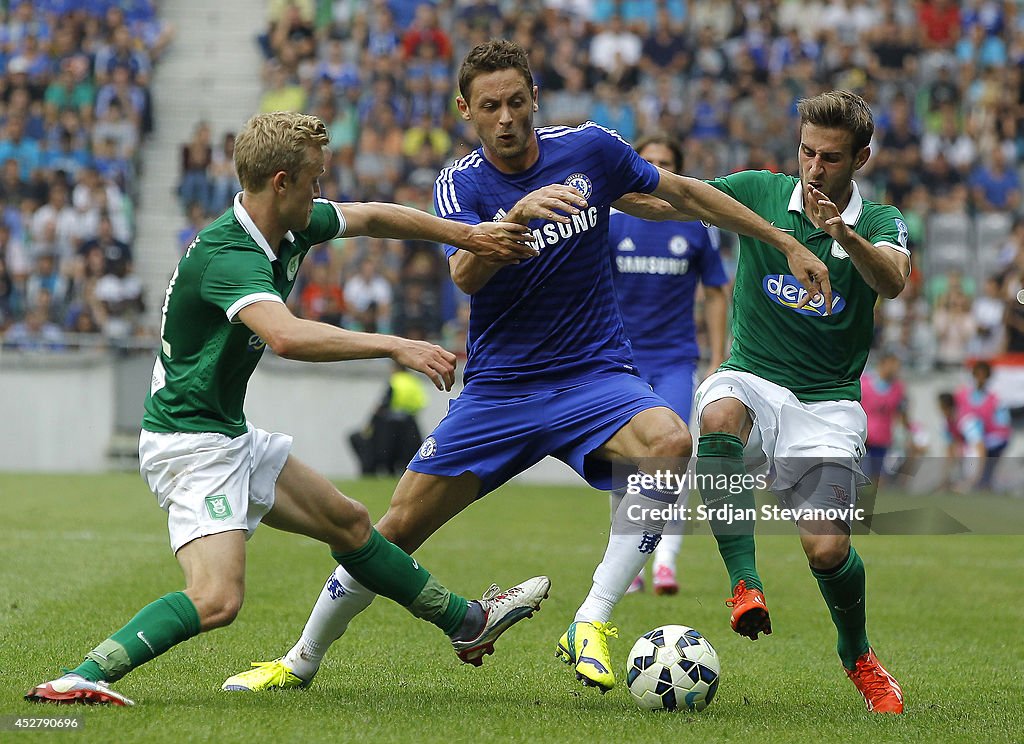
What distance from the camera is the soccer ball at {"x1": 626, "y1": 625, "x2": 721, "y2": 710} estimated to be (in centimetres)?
534

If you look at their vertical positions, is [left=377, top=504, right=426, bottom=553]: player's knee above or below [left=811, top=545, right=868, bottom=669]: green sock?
above

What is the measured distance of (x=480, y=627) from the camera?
5633 mm

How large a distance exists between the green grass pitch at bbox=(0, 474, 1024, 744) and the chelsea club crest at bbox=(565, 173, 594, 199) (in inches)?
81.5

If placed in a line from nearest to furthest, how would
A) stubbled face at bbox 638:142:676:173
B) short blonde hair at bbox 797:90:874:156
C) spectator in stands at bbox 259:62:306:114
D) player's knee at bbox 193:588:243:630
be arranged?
player's knee at bbox 193:588:243:630 < short blonde hair at bbox 797:90:874:156 < stubbled face at bbox 638:142:676:173 < spectator in stands at bbox 259:62:306:114

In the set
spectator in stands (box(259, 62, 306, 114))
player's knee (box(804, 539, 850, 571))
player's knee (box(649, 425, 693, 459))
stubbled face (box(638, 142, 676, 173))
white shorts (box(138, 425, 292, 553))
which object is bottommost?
player's knee (box(804, 539, 850, 571))

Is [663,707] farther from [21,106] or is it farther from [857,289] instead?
[21,106]

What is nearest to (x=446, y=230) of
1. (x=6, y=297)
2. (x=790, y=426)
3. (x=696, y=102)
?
(x=790, y=426)

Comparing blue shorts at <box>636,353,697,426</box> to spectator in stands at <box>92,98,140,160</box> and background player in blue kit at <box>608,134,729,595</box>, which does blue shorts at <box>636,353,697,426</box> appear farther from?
spectator in stands at <box>92,98,140,160</box>

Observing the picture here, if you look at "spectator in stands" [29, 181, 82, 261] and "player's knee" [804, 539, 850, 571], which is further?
"spectator in stands" [29, 181, 82, 261]

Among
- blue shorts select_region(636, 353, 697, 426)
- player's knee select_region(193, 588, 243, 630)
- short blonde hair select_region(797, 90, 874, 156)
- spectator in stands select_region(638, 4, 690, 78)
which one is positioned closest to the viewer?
player's knee select_region(193, 588, 243, 630)

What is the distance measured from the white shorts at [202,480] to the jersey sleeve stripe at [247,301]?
524 mm

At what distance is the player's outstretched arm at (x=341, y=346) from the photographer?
15.3ft

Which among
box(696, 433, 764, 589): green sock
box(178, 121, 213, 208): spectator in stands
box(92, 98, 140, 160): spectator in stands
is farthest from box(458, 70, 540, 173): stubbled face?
box(92, 98, 140, 160): spectator in stands

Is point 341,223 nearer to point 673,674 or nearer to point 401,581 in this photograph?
point 401,581
